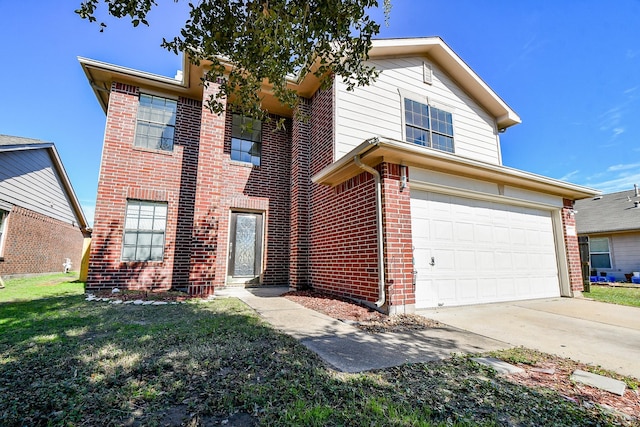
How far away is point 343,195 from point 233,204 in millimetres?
3624

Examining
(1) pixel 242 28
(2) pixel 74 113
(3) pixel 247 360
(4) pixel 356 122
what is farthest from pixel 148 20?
(2) pixel 74 113

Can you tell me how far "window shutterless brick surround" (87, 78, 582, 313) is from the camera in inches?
224

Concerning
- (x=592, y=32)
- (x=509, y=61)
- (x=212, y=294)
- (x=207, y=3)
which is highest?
(x=509, y=61)

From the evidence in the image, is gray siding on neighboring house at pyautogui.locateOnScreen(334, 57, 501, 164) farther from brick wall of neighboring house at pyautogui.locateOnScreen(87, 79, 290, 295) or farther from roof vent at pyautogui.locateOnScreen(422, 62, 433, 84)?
brick wall of neighboring house at pyautogui.locateOnScreen(87, 79, 290, 295)

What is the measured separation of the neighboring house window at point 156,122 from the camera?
308 inches

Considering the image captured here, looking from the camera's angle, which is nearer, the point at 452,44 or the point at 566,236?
the point at 566,236

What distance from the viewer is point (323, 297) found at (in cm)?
612

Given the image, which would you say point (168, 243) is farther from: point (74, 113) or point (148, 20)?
point (74, 113)

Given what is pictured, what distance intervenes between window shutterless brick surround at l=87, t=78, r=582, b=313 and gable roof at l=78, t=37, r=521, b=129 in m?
0.36

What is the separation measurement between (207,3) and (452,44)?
7.83 m

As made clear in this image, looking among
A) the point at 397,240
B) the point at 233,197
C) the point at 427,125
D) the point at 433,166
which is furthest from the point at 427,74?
the point at 233,197

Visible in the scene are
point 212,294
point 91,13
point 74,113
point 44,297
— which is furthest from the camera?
point 74,113

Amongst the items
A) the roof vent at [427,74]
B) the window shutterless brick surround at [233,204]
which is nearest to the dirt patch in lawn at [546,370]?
the window shutterless brick surround at [233,204]

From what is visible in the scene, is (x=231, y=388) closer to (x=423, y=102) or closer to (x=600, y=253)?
(x=423, y=102)
